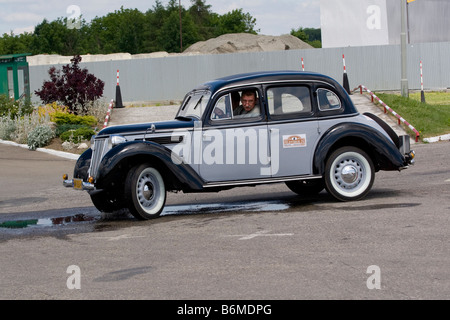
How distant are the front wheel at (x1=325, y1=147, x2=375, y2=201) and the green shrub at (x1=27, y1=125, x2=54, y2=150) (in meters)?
12.6

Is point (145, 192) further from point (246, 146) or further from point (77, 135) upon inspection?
point (77, 135)

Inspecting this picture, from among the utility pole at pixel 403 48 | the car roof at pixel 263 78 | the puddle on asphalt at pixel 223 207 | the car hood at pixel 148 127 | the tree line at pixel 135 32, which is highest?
the tree line at pixel 135 32

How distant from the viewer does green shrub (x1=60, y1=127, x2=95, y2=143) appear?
20.4 m

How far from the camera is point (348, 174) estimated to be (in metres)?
10.1

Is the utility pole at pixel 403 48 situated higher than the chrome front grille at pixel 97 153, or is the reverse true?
the utility pole at pixel 403 48

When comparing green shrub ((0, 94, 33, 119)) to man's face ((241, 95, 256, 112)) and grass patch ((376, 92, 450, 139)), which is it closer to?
grass patch ((376, 92, 450, 139))

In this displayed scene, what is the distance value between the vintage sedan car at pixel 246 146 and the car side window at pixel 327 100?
→ 0.05 ft

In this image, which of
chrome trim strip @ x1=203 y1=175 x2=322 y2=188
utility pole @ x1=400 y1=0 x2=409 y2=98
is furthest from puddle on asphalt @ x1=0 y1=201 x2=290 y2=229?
utility pole @ x1=400 y1=0 x2=409 y2=98

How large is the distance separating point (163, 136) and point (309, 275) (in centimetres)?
416

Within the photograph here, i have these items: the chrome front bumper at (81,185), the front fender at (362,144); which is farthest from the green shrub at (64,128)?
the front fender at (362,144)

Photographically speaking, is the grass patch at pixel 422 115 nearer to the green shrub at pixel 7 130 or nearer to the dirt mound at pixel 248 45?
the green shrub at pixel 7 130

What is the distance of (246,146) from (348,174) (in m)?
1.53

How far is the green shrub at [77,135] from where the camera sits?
67.0 ft

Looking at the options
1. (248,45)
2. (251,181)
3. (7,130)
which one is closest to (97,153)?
(251,181)
